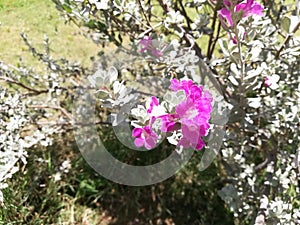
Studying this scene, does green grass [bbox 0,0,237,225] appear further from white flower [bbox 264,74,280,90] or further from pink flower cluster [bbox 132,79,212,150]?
pink flower cluster [bbox 132,79,212,150]

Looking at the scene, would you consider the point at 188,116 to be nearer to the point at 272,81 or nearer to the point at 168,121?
the point at 168,121

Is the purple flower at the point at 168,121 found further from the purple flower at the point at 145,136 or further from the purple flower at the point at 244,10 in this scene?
the purple flower at the point at 244,10

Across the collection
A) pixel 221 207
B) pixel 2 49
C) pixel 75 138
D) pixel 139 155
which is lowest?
pixel 221 207

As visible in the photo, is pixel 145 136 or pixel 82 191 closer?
pixel 145 136

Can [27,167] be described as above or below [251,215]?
above

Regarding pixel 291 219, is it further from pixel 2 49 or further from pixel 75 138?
pixel 2 49

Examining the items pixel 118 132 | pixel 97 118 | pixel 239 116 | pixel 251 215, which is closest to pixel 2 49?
pixel 97 118

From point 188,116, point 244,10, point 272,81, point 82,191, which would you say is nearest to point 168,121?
point 188,116

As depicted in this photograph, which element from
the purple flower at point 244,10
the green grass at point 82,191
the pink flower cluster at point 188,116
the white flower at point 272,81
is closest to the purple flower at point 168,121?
the pink flower cluster at point 188,116

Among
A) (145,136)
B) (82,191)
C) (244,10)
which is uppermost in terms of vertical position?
(244,10)

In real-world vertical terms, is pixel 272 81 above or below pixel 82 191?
above

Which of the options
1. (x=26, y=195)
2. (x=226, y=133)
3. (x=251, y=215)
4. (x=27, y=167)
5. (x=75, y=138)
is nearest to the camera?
(x=226, y=133)
